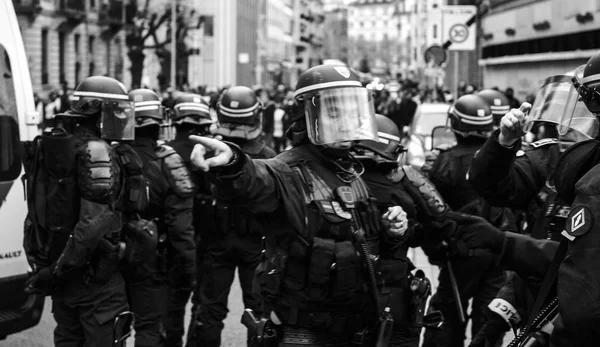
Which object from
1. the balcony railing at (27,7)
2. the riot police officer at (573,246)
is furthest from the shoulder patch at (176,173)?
the balcony railing at (27,7)

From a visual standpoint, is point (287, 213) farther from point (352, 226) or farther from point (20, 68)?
point (20, 68)

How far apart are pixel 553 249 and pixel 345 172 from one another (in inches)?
41.0

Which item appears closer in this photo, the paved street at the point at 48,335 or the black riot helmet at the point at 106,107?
the black riot helmet at the point at 106,107

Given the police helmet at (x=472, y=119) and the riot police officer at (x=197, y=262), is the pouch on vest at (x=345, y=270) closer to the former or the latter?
the riot police officer at (x=197, y=262)

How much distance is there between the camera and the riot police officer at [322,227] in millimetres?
4617

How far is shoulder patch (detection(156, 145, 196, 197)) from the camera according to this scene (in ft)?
23.1

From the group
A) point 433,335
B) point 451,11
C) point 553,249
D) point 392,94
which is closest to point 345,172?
point 553,249

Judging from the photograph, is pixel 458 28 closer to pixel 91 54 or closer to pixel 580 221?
pixel 580 221

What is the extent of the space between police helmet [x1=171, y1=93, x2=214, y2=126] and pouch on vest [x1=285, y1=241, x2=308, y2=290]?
12.9 feet

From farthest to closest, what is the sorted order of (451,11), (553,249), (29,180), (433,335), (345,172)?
(451,11), (433,335), (29,180), (345,172), (553,249)

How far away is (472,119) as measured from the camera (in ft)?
25.5

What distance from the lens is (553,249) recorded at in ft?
13.8

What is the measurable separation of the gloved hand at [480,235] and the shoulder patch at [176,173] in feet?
9.90

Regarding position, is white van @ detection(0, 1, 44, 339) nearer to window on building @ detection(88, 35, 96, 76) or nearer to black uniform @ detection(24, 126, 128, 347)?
black uniform @ detection(24, 126, 128, 347)
